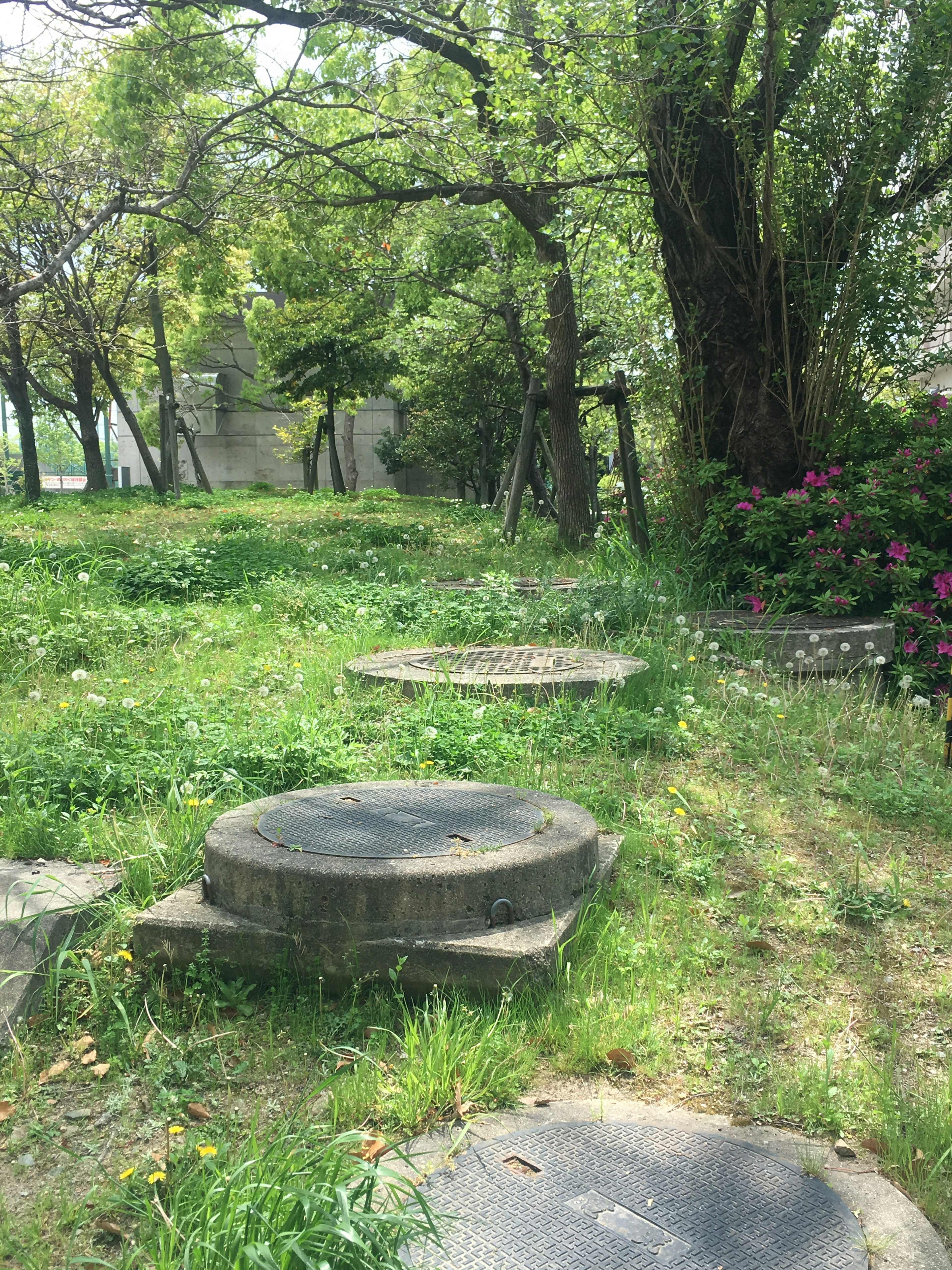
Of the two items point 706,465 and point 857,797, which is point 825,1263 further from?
point 706,465

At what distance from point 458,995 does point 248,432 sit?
43580 mm

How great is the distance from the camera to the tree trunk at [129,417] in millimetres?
23641

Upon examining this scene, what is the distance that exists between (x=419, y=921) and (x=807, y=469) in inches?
239

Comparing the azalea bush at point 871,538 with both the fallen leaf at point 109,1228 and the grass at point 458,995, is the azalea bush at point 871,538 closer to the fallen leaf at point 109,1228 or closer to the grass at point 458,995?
the grass at point 458,995

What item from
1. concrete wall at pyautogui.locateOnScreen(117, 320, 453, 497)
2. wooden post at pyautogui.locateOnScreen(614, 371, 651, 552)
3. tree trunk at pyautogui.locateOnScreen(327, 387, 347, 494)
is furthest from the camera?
concrete wall at pyautogui.locateOnScreen(117, 320, 453, 497)

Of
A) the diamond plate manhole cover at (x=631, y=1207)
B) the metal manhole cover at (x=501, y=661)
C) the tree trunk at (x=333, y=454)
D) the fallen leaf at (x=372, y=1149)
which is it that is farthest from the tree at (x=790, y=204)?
the tree trunk at (x=333, y=454)

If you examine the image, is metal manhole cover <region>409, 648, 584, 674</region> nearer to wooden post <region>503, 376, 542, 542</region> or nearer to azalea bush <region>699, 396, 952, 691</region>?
azalea bush <region>699, 396, 952, 691</region>

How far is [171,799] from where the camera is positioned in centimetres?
377

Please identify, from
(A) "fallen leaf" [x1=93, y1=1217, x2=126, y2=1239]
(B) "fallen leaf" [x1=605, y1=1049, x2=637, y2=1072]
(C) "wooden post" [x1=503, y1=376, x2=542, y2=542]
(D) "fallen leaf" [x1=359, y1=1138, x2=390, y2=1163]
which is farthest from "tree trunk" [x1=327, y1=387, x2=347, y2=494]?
(A) "fallen leaf" [x1=93, y1=1217, x2=126, y2=1239]

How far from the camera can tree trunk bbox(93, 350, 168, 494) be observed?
23641mm

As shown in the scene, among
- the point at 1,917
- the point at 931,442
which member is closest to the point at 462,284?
the point at 931,442

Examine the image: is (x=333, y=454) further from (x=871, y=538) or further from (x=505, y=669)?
(x=505, y=669)

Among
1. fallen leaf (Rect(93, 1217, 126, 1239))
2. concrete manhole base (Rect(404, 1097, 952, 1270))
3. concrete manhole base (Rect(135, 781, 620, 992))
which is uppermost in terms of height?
concrete manhole base (Rect(135, 781, 620, 992))

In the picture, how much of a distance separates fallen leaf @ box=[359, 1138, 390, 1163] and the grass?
76mm
